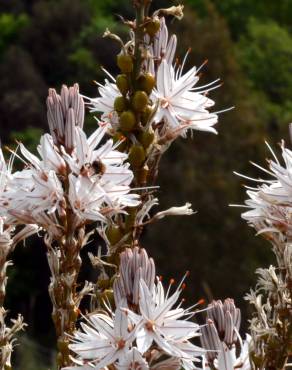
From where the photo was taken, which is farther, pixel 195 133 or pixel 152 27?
pixel 195 133

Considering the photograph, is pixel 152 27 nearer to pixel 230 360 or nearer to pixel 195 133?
pixel 230 360

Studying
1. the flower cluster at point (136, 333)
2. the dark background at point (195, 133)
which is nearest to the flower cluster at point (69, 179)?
the flower cluster at point (136, 333)

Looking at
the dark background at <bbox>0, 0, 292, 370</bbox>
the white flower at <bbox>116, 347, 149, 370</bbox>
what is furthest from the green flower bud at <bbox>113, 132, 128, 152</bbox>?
the dark background at <bbox>0, 0, 292, 370</bbox>

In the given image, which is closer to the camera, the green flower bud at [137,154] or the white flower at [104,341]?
the white flower at [104,341]

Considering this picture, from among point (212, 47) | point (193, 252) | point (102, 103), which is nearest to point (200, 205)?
point (193, 252)

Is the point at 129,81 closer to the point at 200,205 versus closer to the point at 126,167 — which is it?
the point at 126,167

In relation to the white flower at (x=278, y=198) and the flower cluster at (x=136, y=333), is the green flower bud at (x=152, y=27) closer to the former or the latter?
the white flower at (x=278, y=198)

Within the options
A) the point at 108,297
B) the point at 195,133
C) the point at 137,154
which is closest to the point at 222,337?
the point at 108,297
